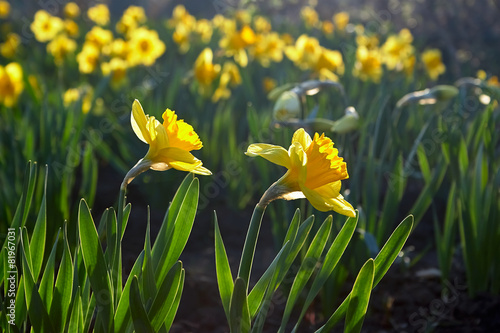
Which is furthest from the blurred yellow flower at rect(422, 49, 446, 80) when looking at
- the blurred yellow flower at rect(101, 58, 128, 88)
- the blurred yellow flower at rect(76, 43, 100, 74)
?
the blurred yellow flower at rect(76, 43, 100, 74)

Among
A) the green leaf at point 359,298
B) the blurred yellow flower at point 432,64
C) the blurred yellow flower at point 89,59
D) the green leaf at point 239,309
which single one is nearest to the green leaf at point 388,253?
the green leaf at point 359,298

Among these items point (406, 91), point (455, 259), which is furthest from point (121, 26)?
point (455, 259)

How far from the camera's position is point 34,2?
8266mm

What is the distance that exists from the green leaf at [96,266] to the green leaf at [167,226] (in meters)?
0.11

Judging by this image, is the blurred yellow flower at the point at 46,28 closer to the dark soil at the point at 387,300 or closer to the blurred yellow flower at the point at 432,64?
the dark soil at the point at 387,300

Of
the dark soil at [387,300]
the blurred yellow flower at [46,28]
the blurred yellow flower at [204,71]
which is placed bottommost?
the dark soil at [387,300]

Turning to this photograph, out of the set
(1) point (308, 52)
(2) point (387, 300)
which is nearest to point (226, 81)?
(1) point (308, 52)

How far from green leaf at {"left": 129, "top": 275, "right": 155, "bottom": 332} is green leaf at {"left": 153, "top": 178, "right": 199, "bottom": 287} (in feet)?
0.44

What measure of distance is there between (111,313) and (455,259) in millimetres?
1388

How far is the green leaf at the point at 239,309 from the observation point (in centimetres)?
81

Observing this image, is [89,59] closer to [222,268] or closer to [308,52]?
[308,52]

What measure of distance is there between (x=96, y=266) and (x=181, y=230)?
155mm

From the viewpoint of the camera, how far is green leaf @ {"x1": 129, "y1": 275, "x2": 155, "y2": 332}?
2.58 ft

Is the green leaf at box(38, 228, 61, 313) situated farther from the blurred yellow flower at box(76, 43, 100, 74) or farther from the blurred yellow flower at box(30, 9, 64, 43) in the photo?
the blurred yellow flower at box(30, 9, 64, 43)
